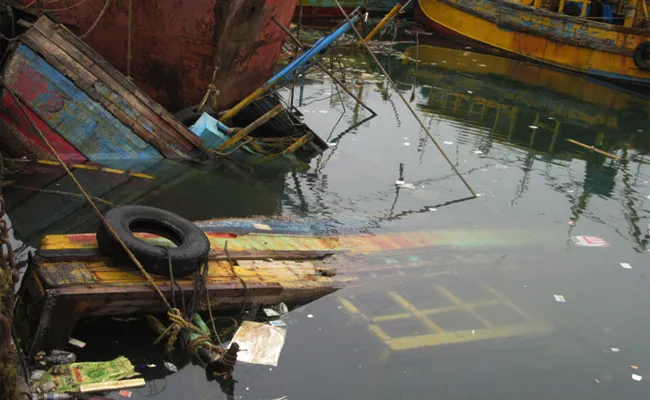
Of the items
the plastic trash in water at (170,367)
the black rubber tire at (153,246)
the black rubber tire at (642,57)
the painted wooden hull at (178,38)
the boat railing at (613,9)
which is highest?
the boat railing at (613,9)

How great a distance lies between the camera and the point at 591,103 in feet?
48.2

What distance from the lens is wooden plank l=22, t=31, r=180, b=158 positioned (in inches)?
294

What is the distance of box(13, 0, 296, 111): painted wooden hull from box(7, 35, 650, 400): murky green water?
1420 mm

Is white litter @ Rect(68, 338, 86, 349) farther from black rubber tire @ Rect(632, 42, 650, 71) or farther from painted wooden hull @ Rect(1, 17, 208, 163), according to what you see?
black rubber tire @ Rect(632, 42, 650, 71)

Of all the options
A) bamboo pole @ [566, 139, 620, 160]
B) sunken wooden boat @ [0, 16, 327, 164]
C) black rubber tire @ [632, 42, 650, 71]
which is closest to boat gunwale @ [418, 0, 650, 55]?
black rubber tire @ [632, 42, 650, 71]

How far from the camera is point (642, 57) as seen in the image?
16.8 metres

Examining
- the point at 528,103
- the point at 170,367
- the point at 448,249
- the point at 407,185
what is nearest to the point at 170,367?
the point at 170,367

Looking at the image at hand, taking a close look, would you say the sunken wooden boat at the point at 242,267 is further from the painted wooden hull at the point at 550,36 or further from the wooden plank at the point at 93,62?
the painted wooden hull at the point at 550,36

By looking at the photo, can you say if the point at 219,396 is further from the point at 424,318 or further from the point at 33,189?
the point at 33,189

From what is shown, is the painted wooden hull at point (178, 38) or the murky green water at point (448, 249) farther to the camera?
the painted wooden hull at point (178, 38)

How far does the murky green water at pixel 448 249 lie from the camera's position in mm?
4762

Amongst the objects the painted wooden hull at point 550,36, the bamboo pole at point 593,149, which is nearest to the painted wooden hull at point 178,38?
the bamboo pole at point 593,149

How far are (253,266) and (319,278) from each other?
646 millimetres

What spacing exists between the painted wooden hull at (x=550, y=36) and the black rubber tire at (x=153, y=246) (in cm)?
1548
